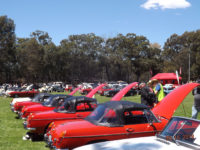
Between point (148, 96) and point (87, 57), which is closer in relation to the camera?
point (148, 96)

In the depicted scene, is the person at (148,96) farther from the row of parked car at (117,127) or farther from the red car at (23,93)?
the red car at (23,93)

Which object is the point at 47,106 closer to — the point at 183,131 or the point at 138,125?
the point at 138,125

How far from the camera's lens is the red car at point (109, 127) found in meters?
5.45

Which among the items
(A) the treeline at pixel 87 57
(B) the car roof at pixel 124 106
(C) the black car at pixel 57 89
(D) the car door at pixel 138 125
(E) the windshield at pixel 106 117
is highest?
(A) the treeline at pixel 87 57

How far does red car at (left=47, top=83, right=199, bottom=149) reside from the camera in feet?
17.9

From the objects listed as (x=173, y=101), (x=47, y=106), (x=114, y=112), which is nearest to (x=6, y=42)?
(x=47, y=106)

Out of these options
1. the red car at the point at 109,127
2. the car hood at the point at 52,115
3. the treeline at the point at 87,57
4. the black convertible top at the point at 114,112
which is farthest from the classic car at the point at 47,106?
the treeline at the point at 87,57

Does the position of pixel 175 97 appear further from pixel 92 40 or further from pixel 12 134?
pixel 92 40

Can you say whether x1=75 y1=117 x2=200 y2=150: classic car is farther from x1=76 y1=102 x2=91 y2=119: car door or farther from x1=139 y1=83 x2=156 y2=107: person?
x1=139 y1=83 x2=156 y2=107: person

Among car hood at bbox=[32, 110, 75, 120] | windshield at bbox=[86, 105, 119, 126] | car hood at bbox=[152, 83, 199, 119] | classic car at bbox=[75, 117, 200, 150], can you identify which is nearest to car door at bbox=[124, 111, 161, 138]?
windshield at bbox=[86, 105, 119, 126]

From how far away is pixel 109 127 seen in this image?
5.67 m

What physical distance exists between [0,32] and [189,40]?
5305 cm

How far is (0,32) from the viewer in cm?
5269

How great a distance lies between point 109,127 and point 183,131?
6.17 feet
